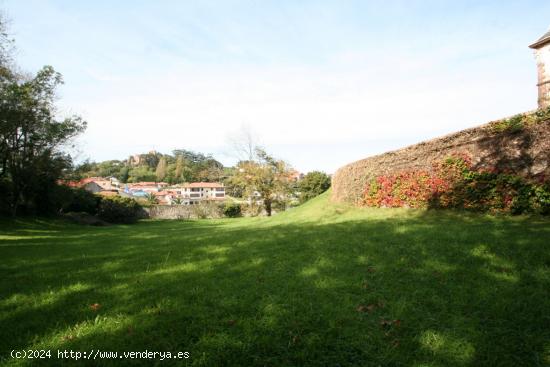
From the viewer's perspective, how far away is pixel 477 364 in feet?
8.66

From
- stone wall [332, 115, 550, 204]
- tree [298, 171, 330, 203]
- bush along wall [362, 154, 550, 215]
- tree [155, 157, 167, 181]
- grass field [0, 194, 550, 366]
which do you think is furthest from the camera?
tree [155, 157, 167, 181]

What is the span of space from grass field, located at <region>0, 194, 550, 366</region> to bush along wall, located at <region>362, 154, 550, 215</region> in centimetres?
206

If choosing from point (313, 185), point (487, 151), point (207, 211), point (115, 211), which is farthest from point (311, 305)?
point (207, 211)

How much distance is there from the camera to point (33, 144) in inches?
849

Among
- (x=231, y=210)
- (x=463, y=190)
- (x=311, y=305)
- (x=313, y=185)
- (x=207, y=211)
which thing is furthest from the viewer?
(x=313, y=185)

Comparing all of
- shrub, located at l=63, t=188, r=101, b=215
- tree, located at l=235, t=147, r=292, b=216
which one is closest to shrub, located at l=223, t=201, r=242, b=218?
tree, located at l=235, t=147, r=292, b=216

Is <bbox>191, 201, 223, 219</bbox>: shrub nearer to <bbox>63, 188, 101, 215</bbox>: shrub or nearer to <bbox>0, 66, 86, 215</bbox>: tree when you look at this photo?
<bbox>63, 188, 101, 215</bbox>: shrub

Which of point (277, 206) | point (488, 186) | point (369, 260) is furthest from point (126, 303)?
point (277, 206)

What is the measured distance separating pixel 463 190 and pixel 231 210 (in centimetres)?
3217

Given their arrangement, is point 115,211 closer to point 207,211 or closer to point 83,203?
point 83,203

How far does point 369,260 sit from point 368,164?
1085cm

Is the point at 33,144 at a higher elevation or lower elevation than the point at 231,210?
higher

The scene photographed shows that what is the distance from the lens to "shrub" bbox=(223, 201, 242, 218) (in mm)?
39344

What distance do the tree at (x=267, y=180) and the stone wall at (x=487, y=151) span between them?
16.4 m
